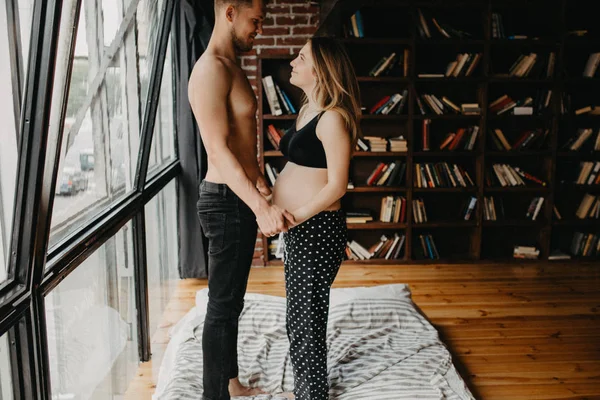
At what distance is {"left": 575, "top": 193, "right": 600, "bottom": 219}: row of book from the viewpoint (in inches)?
194

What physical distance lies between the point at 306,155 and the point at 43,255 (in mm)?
917

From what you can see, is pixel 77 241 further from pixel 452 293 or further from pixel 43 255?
pixel 452 293

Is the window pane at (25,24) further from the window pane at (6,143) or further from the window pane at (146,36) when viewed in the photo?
the window pane at (146,36)

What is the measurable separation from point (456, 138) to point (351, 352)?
8.34 feet

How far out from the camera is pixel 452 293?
163 inches

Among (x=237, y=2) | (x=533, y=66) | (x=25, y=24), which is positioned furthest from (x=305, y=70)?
(x=533, y=66)

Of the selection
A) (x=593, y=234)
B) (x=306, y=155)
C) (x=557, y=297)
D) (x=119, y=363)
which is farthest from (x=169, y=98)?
(x=593, y=234)

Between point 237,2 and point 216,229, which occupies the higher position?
point 237,2

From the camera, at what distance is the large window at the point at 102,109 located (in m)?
2.21

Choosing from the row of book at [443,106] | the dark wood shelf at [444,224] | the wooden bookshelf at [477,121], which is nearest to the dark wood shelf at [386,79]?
the wooden bookshelf at [477,121]

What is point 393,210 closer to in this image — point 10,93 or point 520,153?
point 520,153

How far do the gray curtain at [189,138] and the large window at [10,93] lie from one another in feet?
7.22

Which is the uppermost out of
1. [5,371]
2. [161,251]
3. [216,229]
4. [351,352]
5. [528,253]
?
[216,229]

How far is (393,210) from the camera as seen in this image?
490 centimetres
